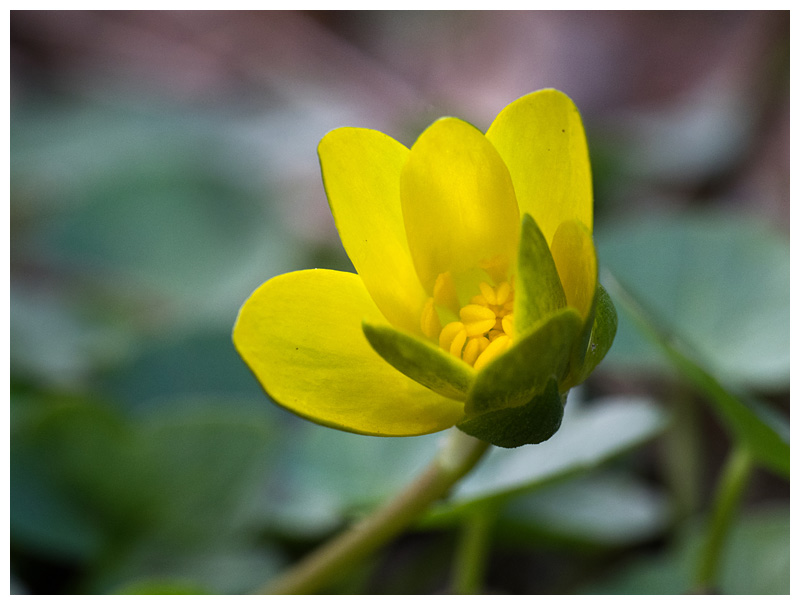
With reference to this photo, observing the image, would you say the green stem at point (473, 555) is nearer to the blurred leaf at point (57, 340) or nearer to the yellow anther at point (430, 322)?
the yellow anther at point (430, 322)

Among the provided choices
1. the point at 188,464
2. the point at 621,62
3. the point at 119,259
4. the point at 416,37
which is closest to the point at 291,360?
the point at 188,464

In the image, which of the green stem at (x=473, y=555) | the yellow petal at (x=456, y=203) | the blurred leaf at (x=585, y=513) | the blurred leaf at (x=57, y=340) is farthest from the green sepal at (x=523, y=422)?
the blurred leaf at (x=57, y=340)

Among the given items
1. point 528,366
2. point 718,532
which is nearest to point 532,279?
point 528,366

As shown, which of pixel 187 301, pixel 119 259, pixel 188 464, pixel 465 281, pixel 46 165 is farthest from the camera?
pixel 46 165

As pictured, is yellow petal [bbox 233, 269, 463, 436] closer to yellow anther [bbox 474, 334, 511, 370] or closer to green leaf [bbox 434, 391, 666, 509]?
yellow anther [bbox 474, 334, 511, 370]

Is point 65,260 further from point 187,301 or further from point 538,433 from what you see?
point 538,433

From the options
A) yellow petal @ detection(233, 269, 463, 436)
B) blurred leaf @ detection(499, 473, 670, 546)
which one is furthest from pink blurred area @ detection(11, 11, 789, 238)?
yellow petal @ detection(233, 269, 463, 436)

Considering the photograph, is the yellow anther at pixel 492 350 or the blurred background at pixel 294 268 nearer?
the yellow anther at pixel 492 350
